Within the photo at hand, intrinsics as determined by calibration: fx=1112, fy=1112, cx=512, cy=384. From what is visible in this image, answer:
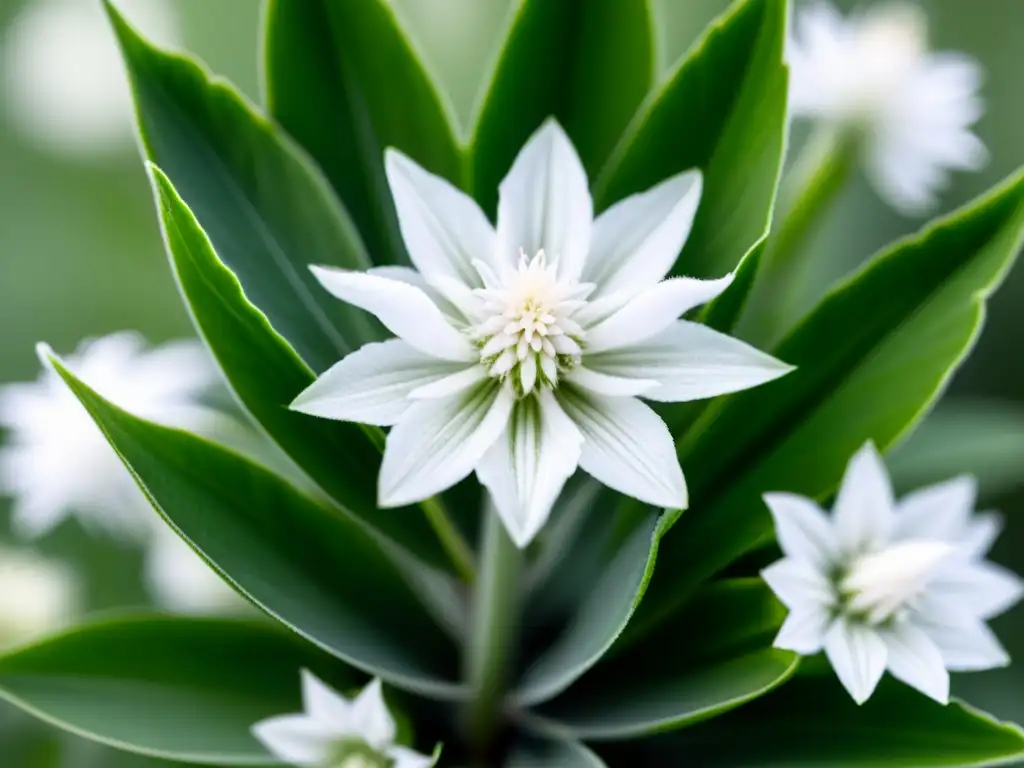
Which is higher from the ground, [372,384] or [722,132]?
[722,132]

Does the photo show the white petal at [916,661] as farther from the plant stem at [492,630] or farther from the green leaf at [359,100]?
the green leaf at [359,100]

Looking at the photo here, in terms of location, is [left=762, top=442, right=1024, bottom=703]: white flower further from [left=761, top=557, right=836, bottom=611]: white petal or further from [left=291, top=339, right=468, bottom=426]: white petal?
[left=291, top=339, right=468, bottom=426]: white petal

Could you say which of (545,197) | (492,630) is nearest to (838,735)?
(492,630)

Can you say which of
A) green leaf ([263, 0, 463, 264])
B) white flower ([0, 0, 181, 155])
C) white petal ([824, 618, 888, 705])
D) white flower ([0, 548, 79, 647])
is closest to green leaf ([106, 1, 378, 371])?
green leaf ([263, 0, 463, 264])

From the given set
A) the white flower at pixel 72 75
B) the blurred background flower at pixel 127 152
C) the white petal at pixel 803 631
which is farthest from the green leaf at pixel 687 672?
the white flower at pixel 72 75

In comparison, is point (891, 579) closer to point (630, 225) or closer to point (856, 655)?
point (856, 655)
